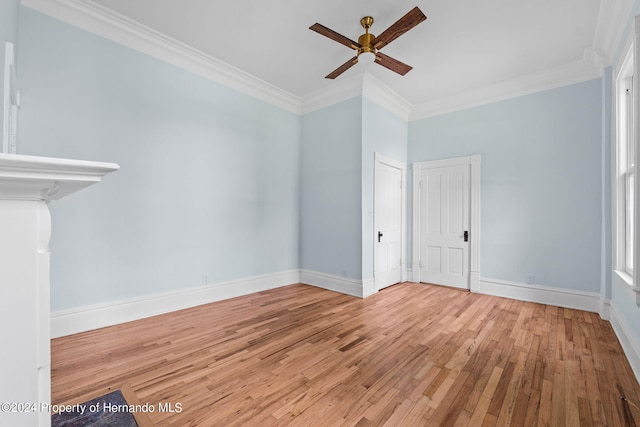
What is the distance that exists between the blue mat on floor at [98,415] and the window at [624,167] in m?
4.15

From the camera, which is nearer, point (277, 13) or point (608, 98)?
point (277, 13)

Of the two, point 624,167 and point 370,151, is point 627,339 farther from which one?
point 370,151

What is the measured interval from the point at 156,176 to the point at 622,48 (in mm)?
5026

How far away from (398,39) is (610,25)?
2104mm

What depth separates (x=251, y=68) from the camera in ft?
13.1

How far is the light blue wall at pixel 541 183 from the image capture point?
12.0ft

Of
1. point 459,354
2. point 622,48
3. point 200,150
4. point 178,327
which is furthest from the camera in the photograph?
point 200,150

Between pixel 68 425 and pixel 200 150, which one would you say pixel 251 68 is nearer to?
pixel 200 150

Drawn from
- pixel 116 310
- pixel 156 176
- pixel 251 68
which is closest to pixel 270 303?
pixel 116 310

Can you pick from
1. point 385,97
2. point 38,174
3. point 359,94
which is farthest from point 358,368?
point 385,97

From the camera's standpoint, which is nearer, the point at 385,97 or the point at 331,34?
the point at 331,34

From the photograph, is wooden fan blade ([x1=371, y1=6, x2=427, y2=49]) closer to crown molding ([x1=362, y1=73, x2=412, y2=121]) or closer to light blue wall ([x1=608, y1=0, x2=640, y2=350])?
crown molding ([x1=362, y1=73, x2=412, y2=121])

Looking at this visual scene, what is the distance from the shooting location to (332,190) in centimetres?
459

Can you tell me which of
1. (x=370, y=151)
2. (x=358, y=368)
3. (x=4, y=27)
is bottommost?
(x=358, y=368)
